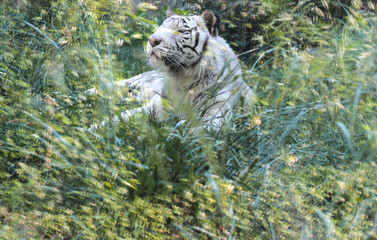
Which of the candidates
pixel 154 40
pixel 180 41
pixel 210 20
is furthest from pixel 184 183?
pixel 210 20

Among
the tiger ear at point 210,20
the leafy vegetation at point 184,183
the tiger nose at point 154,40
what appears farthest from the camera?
the tiger ear at point 210,20

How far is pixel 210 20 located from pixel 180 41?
429 millimetres

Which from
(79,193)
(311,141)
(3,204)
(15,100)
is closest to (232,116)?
(311,141)

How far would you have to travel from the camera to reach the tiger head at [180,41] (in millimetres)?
3209

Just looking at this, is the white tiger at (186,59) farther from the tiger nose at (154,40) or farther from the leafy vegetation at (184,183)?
the leafy vegetation at (184,183)

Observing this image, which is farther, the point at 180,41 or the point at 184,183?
the point at 180,41

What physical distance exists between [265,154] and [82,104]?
1.15 meters

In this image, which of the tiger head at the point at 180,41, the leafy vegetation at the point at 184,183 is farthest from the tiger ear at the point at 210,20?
the leafy vegetation at the point at 184,183

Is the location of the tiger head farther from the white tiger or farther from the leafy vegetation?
the leafy vegetation

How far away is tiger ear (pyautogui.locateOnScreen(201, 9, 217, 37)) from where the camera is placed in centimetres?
354

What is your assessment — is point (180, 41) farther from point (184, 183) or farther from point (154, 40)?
point (184, 183)

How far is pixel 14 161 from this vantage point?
2.18m

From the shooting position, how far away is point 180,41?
335 centimetres

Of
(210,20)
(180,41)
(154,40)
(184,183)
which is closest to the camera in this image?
(184,183)
